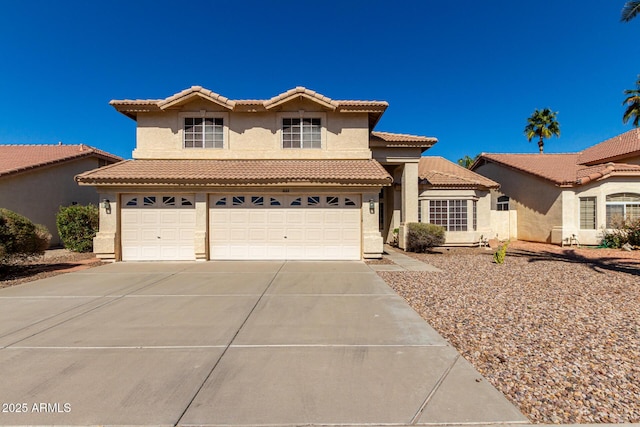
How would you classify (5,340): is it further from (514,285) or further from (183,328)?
(514,285)

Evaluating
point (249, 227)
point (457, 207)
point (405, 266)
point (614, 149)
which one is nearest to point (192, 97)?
point (249, 227)

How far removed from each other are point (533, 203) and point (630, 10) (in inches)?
399

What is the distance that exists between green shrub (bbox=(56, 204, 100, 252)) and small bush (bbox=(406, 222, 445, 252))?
1542cm

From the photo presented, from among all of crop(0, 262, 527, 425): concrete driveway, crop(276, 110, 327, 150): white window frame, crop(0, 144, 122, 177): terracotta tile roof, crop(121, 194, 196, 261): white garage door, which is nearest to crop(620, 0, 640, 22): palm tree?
crop(276, 110, 327, 150): white window frame

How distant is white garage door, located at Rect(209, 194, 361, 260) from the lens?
1211 cm

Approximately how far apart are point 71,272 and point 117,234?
2.21m

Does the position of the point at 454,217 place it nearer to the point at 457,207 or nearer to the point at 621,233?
the point at 457,207

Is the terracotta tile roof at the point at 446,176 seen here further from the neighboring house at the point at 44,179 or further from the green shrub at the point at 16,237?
the neighboring house at the point at 44,179

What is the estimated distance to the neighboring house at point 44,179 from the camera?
1563 cm

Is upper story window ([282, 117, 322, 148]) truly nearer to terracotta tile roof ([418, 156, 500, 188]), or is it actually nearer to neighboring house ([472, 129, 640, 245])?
terracotta tile roof ([418, 156, 500, 188])

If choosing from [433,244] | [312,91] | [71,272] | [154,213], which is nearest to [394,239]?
[433,244]

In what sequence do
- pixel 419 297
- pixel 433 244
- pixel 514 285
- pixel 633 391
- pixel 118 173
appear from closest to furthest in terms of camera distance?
pixel 633 391 < pixel 419 297 < pixel 514 285 < pixel 118 173 < pixel 433 244

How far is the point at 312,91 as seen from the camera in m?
13.2

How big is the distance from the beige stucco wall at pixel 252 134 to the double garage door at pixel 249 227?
2.47 metres
